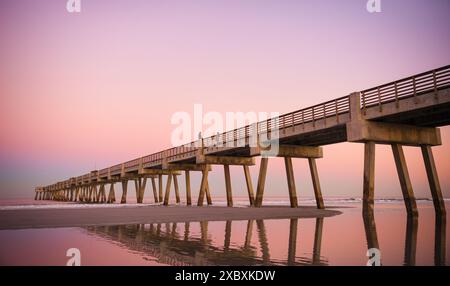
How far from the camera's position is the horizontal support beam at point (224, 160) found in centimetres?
3250

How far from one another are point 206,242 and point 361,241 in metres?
4.08

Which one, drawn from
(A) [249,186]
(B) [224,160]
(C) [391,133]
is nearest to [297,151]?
(A) [249,186]

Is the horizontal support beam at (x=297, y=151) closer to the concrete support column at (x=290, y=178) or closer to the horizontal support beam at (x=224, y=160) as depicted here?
the concrete support column at (x=290, y=178)

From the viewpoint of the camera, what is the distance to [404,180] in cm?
1886

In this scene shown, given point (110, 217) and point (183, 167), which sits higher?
point (183, 167)

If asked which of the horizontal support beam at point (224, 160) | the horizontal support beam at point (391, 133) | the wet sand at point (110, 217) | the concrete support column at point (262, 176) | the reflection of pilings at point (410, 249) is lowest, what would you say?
the wet sand at point (110, 217)

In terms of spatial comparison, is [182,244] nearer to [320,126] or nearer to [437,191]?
[320,126]

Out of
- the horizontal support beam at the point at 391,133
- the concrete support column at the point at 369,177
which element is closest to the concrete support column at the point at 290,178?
the horizontal support beam at the point at 391,133

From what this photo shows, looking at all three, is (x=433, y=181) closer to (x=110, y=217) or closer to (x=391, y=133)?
(x=391, y=133)

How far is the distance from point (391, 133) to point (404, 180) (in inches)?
105

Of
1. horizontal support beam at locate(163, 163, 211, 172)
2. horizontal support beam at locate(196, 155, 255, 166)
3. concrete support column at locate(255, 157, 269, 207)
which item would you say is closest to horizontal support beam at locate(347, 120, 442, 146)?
concrete support column at locate(255, 157, 269, 207)

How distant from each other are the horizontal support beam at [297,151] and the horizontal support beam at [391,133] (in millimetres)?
7791

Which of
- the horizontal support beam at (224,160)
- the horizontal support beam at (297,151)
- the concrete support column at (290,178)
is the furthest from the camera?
the horizontal support beam at (224,160)
